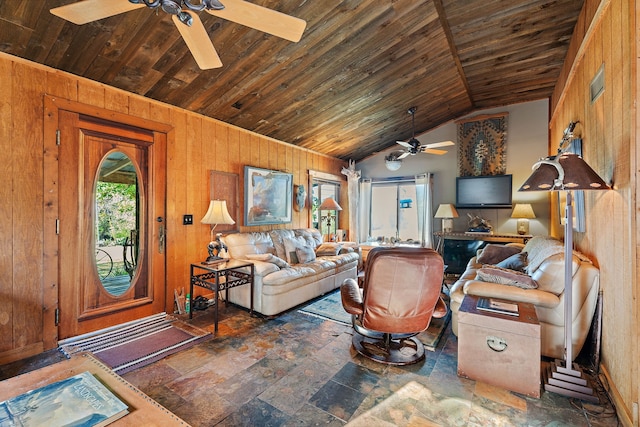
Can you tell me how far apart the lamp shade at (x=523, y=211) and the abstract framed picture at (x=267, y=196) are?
394 centimetres

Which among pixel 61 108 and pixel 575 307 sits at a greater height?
pixel 61 108

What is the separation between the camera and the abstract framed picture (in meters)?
4.35

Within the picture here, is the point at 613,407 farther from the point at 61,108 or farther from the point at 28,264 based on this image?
the point at 61,108

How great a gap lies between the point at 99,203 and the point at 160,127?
3.48 ft

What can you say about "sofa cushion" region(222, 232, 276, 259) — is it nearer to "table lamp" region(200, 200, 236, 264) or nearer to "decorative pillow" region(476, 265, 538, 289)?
"table lamp" region(200, 200, 236, 264)

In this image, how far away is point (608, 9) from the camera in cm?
209

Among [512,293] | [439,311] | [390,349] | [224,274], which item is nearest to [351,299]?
[390,349]

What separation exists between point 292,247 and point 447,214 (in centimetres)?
308

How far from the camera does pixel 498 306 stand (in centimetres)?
227

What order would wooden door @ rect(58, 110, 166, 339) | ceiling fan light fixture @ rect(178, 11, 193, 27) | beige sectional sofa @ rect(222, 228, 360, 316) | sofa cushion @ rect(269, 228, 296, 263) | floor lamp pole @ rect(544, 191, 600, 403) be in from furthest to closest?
sofa cushion @ rect(269, 228, 296, 263), beige sectional sofa @ rect(222, 228, 360, 316), wooden door @ rect(58, 110, 166, 339), floor lamp pole @ rect(544, 191, 600, 403), ceiling fan light fixture @ rect(178, 11, 193, 27)

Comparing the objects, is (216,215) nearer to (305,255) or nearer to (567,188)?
(305,255)

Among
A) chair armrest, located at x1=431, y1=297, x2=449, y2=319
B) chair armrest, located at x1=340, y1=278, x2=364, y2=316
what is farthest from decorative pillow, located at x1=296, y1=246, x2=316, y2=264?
chair armrest, located at x1=431, y1=297, x2=449, y2=319

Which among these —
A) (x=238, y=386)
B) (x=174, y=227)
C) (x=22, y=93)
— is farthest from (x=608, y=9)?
(x=22, y=93)

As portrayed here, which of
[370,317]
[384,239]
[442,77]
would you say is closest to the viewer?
[370,317]
